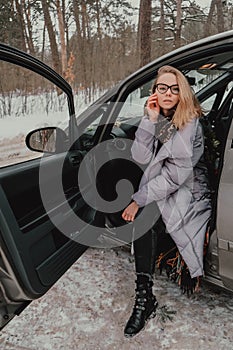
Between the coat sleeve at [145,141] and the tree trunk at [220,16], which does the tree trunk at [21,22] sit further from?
the coat sleeve at [145,141]

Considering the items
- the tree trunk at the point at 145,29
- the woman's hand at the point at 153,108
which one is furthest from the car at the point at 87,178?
the tree trunk at the point at 145,29

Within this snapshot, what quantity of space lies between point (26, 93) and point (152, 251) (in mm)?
5635

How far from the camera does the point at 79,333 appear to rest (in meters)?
1.84

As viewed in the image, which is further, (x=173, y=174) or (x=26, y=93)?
(x=26, y=93)

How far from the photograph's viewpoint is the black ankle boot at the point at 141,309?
1.84m

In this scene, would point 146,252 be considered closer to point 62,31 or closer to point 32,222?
point 32,222

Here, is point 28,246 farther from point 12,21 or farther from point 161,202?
point 12,21

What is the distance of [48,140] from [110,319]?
40.8 inches

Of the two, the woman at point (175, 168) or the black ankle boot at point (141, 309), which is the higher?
the woman at point (175, 168)

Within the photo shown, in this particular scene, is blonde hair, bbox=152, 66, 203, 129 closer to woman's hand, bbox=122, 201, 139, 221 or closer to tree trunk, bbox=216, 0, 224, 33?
woman's hand, bbox=122, 201, 139, 221

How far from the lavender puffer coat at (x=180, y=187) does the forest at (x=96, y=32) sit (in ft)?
24.3

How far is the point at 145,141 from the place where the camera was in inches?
73.9

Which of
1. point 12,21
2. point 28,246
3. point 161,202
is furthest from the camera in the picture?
point 12,21

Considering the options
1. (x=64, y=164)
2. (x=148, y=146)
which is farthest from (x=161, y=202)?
(x=64, y=164)
